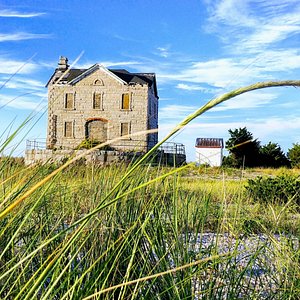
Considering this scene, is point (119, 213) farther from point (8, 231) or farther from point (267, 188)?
point (267, 188)

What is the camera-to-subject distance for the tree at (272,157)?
80.4ft

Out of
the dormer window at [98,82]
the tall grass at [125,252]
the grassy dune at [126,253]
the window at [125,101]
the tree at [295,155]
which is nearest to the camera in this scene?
the tall grass at [125,252]

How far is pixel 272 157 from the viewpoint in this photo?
24703mm

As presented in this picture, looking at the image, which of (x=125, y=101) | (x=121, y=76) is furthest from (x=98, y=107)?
(x=121, y=76)

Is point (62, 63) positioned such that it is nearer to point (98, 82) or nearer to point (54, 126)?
point (98, 82)

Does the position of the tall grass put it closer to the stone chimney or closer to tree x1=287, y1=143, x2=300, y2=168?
tree x1=287, y1=143, x2=300, y2=168

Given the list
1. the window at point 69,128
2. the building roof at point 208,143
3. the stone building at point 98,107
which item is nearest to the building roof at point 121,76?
the stone building at point 98,107

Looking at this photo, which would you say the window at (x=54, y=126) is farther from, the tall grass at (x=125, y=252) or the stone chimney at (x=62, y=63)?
the tall grass at (x=125, y=252)

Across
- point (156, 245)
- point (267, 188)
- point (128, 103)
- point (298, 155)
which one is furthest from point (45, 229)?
point (128, 103)

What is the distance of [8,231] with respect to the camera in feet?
5.68

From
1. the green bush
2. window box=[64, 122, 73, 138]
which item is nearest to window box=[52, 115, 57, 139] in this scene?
window box=[64, 122, 73, 138]

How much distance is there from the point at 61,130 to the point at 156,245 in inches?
1057

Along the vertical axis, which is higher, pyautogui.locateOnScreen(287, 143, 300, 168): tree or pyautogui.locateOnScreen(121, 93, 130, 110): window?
pyautogui.locateOnScreen(121, 93, 130, 110): window

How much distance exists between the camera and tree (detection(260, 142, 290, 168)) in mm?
24516
